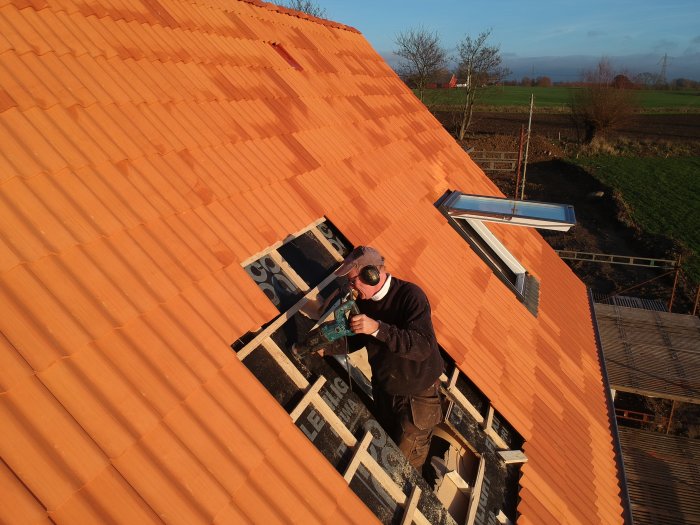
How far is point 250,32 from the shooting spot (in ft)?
19.5

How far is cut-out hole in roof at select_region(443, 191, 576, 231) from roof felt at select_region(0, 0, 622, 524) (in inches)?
13.7

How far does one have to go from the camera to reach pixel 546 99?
61656 millimetres

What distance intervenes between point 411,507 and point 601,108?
41327mm

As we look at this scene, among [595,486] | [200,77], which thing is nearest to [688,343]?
[595,486]

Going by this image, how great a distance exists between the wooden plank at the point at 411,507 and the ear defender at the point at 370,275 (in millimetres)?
1315

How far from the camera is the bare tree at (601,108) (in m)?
37.3

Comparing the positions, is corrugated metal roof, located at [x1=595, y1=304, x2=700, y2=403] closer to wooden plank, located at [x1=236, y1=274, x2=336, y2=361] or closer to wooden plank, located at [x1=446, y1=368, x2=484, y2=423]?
wooden plank, located at [x1=446, y1=368, x2=484, y2=423]

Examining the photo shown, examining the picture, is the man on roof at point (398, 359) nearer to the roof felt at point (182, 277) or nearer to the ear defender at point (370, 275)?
the ear defender at point (370, 275)

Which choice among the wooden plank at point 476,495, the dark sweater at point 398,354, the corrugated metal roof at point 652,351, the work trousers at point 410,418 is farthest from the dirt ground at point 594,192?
the dark sweater at point 398,354

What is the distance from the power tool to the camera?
309 cm

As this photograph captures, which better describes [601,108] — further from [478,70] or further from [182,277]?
[182,277]

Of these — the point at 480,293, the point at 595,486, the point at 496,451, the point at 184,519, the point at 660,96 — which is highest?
the point at 184,519

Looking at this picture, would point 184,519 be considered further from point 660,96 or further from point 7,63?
point 660,96

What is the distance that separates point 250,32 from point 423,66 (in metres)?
37.2
